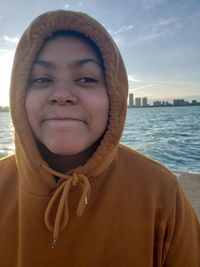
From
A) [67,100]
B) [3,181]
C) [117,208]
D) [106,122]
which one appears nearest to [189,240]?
[117,208]

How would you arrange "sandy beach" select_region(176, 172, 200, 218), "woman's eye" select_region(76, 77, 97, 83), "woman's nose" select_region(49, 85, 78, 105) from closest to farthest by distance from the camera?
"woman's nose" select_region(49, 85, 78, 105) < "woman's eye" select_region(76, 77, 97, 83) < "sandy beach" select_region(176, 172, 200, 218)

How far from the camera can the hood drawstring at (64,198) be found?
4.49ft

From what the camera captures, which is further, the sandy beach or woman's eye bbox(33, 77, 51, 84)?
the sandy beach

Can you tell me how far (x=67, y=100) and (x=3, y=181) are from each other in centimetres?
69

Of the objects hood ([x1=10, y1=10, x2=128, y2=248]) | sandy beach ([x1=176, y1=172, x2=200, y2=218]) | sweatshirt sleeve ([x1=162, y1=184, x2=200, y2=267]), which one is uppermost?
hood ([x1=10, y1=10, x2=128, y2=248])

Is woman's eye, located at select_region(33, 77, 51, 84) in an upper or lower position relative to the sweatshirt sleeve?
upper

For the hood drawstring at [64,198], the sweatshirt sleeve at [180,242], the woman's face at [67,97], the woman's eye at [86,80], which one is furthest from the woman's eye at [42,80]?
the sweatshirt sleeve at [180,242]

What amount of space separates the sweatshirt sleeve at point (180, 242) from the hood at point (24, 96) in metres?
0.47

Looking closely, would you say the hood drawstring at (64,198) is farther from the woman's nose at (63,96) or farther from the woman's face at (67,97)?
the woman's nose at (63,96)

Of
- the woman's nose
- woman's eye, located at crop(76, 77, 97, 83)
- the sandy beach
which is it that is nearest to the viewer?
the woman's nose

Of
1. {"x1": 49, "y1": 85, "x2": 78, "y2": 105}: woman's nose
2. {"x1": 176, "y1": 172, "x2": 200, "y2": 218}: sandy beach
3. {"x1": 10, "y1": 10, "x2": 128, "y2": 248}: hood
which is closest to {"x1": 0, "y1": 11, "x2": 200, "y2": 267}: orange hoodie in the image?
{"x1": 10, "y1": 10, "x2": 128, "y2": 248}: hood

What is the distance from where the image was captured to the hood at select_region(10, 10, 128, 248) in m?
1.46

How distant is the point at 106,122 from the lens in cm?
151

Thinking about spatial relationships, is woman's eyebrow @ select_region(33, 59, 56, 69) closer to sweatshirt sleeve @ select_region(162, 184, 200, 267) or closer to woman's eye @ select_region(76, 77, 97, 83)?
woman's eye @ select_region(76, 77, 97, 83)
